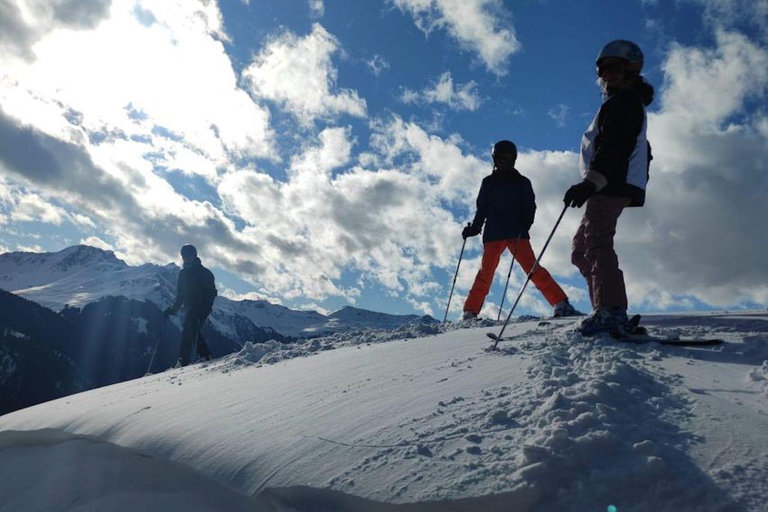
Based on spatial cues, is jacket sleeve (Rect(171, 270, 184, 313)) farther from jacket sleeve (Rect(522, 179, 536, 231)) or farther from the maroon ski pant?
the maroon ski pant

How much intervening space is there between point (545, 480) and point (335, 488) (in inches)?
29.2

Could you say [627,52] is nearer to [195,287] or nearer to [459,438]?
[459,438]

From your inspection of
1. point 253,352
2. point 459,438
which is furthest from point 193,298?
point 459,438

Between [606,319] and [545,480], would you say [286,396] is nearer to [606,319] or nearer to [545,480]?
[545,480]

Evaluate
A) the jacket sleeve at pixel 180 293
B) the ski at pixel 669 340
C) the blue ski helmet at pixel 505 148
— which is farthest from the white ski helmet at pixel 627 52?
the jacket sleeve at pixel 180 293

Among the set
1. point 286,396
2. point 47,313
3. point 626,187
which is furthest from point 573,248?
point 47,313

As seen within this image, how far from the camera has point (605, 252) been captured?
3953 millimetres

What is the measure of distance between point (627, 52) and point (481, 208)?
365 cm

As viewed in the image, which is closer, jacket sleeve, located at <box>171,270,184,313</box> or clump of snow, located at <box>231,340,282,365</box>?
clump of snow, located at <box>231,340,282,365</box>

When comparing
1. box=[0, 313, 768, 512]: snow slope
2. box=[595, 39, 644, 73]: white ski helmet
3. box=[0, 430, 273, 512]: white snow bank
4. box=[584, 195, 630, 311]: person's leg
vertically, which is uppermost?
box=[595, 39, 644, 73]: white ski helmet

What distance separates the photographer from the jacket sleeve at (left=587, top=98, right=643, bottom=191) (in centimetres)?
380

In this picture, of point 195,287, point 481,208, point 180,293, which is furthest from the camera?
point 180,293

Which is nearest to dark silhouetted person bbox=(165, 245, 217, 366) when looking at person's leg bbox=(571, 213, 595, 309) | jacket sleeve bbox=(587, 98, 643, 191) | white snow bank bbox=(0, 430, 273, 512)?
person's leg bbox=(571, 213, 595, 309)

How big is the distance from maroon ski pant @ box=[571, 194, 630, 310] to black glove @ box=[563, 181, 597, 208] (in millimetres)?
256
